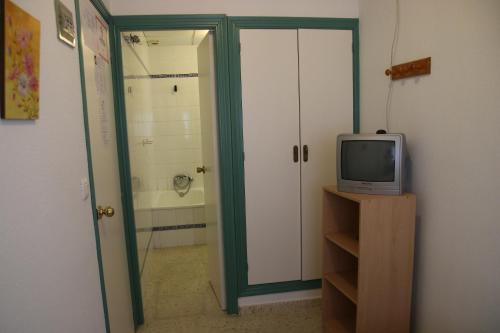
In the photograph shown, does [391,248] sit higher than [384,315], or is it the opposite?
[391,248]

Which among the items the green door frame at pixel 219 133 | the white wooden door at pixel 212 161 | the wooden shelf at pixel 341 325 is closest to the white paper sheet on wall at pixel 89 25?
the green door frame at pixel 219 133

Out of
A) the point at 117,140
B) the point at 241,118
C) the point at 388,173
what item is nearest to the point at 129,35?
the point at 117,140

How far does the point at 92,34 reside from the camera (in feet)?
5.29

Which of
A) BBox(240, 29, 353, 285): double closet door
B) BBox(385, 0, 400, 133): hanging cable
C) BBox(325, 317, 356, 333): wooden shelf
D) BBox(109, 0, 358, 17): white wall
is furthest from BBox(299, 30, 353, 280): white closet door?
BBox(325, 317, 356, 333): wooden shelf

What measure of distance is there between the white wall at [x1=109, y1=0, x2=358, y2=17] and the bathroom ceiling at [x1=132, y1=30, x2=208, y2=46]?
109 cm

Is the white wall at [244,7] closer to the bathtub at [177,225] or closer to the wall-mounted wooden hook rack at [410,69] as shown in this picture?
the wall-mounted wooden hook rack at [410,69]

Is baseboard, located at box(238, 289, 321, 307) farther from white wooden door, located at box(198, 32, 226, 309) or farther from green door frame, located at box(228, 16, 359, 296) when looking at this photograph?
white wooden door, located at box(198, 32, 226, 309)

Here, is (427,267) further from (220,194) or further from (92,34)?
(92,34)

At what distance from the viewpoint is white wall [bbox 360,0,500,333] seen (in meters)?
1.37

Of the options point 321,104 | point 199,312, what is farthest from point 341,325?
point 321,104

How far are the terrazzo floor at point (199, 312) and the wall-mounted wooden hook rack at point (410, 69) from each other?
5.72 feet

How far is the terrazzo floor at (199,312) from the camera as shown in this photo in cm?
223

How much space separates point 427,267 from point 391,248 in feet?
0.80

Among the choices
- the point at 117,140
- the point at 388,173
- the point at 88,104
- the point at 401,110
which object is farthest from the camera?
the point at 117,140
